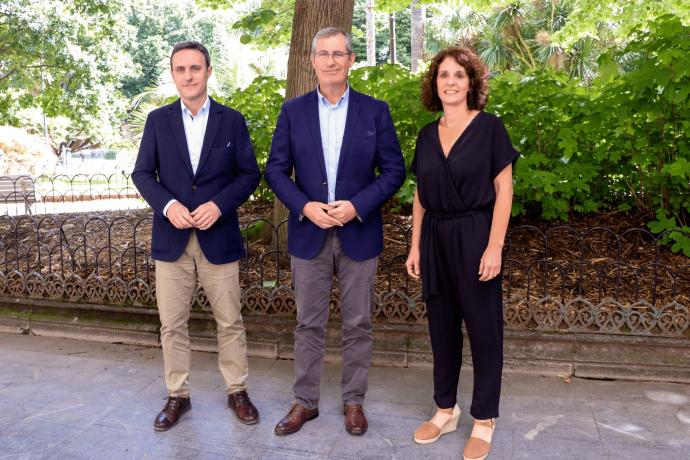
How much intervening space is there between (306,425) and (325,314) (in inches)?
26.0

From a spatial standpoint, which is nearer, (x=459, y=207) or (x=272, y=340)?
(x=459, y=207)

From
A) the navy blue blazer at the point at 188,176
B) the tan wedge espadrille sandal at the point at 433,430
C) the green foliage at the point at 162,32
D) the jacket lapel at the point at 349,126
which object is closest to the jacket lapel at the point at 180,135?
the navy blue blazer at the point at 188,176

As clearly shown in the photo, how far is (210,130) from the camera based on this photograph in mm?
3758

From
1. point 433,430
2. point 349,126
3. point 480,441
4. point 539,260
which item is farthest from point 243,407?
point 539,260

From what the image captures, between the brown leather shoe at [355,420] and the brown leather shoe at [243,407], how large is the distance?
55 cm

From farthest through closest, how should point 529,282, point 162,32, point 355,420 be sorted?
point 162,32 < point 529,282 < point 355,420

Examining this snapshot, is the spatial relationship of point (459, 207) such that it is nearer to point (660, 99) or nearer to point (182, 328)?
point (182, 328)

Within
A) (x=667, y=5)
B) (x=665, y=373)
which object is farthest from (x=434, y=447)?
(x=667, y=5)

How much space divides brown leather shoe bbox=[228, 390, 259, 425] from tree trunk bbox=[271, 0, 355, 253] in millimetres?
1704

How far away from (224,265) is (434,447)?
5.17 ft

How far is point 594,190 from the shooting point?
613 cm

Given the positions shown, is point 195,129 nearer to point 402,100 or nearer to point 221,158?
point 221,158

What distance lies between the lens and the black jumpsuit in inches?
128

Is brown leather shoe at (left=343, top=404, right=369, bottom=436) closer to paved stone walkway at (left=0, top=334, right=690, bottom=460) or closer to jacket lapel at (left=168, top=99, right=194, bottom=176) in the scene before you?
paved stone walkway at (left=0, top=334, right=690, bottom=460)
